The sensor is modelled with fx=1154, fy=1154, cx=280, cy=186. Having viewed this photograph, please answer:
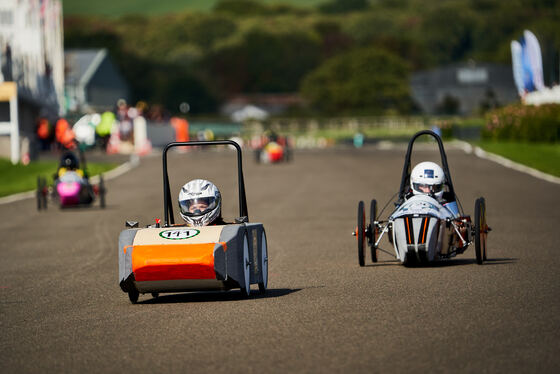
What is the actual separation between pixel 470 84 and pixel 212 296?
133 metres

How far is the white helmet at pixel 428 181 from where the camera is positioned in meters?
11.9

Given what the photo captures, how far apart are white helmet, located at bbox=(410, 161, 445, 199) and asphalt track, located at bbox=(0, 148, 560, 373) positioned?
793 millimetres

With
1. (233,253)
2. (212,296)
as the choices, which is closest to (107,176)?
(212,296)

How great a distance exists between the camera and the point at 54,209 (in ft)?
76.1

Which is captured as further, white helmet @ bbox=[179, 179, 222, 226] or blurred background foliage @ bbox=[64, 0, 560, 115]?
blurred background foliage @ bbox=[64, 0, 560, 115]

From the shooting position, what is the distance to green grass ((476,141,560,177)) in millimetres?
33153

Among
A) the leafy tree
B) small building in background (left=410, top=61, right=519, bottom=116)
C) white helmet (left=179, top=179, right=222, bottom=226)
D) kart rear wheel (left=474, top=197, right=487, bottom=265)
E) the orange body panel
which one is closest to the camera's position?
the orange body panel

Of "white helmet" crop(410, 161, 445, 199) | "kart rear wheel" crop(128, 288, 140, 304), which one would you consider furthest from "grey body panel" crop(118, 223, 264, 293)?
"white helmet" crop(410, 161, 445, 199)

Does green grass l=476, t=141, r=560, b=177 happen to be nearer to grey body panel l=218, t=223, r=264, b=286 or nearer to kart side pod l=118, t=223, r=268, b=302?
grey body panel l=218, t=223, r=264, b=286

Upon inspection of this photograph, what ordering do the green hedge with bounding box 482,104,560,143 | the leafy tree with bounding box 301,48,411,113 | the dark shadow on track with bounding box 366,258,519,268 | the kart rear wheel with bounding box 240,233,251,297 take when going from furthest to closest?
the leafy tree with bounding box 301,48,411,113, the green hedge with bounding box 482,104,560,143, the dark shadow on track with bounding box 366,258,519,268, the kart rear wheel with bounding box 240,233,251,297

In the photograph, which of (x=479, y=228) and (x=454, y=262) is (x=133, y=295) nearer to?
(x=479, y=228)

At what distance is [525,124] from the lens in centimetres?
4872

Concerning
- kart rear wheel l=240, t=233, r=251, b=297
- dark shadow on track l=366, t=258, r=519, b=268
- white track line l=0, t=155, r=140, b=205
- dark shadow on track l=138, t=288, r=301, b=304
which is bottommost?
white track line l=0, t=155, r=140, b=205

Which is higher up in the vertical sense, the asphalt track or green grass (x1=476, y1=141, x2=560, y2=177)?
the asphalt track
